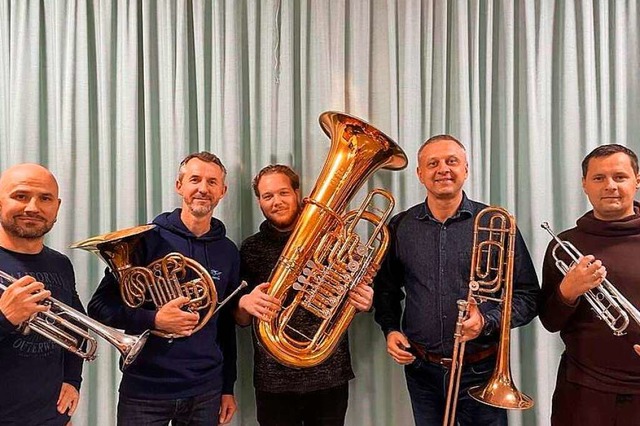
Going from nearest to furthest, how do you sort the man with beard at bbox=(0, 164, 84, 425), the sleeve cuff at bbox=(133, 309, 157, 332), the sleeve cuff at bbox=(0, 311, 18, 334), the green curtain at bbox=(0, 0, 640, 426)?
the sleeve cuff at bbox=(0, 311, 18, 334) < the man with beard at bbox=(0, 164, 84, 425) < the sleeve cuff at bbox=(133, 309, 157, 332) < the green curtain at bbox=(0, 0, 640, 426)

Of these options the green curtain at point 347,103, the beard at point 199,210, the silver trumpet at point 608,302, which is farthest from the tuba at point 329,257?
the silver trumpet at point 608,302

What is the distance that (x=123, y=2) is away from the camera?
2625 mm

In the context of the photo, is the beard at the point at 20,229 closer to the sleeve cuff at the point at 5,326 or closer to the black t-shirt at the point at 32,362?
the black t-shirt at the point at 32,362

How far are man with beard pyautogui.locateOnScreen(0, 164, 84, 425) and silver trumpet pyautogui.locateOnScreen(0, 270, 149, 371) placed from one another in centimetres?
4

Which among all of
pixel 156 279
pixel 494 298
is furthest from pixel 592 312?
pixel 156 279

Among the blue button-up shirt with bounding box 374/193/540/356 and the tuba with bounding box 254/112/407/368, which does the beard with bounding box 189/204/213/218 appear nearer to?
the tuba with bounding box 254/112/407/368

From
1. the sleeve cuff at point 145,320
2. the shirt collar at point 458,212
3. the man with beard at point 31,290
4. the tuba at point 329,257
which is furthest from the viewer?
the shirt collar at point 458,212

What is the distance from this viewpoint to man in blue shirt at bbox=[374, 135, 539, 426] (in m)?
2.28

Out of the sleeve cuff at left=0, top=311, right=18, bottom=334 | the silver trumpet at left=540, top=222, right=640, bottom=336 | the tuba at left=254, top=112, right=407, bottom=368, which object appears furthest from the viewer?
the tuba at left=254, top=112, right=407, bottom=368

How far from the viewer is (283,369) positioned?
2354 millimetres

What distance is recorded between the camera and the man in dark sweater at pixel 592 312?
2102mm

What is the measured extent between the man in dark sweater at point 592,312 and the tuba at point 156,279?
130cm

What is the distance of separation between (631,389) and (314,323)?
3.93 ft

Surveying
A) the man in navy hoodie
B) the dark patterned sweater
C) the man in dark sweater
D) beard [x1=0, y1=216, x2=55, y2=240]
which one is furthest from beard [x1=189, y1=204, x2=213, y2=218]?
the man in dark sweater
